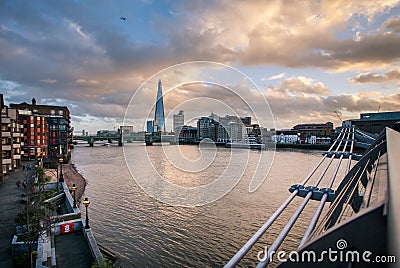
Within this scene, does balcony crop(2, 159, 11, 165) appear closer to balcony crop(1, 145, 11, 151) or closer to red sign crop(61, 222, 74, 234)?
balcony crop(1, 145, 11, 151)

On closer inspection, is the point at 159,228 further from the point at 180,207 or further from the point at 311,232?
the point at 311,232

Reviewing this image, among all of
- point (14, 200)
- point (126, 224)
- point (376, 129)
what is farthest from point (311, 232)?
point (376, 129)

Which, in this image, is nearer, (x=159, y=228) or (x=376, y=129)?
(x=159, y=228)

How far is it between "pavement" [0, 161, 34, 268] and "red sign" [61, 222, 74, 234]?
50.8 inches

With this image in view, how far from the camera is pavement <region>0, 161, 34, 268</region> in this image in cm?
599

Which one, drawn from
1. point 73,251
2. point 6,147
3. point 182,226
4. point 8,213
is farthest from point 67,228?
point 6,147

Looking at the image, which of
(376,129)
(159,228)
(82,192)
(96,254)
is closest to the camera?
(96,254)

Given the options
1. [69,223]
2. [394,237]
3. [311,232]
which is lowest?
[69,223]

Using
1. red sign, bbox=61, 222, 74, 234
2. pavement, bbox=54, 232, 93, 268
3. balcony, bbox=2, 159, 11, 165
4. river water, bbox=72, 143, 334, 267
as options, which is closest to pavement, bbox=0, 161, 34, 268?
pavement, bbox=54, 232, 93, 268

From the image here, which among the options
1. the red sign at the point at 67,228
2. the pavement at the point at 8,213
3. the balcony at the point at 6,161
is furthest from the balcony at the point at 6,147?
the red sign at the point at 67,228

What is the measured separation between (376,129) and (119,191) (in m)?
18.9

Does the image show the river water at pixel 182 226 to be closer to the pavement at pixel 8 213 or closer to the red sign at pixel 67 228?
the red sign at pixel 67 228

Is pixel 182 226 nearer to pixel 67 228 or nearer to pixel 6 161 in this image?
pixel 67 228

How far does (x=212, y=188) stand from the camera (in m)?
15.5
